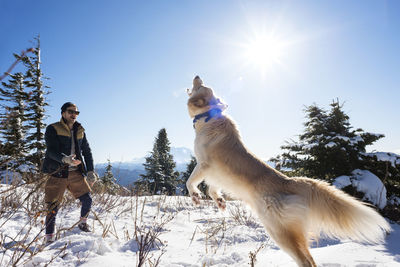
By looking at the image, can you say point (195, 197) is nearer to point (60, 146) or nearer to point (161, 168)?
point (60, 146)

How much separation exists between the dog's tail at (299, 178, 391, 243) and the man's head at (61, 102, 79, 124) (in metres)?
4.13

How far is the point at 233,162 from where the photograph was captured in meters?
2.93

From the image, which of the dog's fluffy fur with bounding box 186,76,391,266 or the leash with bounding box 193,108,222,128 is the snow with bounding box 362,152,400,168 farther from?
the leash with bounding box 193,108,222,128

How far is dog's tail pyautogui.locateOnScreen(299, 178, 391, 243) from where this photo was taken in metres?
2.37

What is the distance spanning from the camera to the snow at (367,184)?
5.73 m

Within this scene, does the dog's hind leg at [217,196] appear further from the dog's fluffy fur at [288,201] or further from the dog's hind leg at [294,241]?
the dog's hind leg at [294,241]

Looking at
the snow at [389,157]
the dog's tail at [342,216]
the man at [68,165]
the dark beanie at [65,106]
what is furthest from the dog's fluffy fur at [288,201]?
the snow at [389,157]

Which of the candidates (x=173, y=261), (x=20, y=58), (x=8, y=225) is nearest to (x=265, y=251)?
(x=173, y=261)

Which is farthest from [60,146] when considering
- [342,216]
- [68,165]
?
[342,216]

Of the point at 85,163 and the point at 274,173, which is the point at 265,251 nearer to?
the point at 274,173

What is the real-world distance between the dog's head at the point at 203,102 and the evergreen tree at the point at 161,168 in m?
16.6

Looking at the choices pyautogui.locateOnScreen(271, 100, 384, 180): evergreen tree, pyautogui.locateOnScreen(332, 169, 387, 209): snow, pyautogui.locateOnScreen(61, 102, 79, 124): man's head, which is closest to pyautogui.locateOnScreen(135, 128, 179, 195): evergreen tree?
pyautogui.locateOnScreen(271, 100, 384, 180): evergreen tree

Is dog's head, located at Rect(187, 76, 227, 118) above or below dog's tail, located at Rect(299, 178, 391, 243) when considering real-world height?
above

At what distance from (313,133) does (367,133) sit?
160 cm
